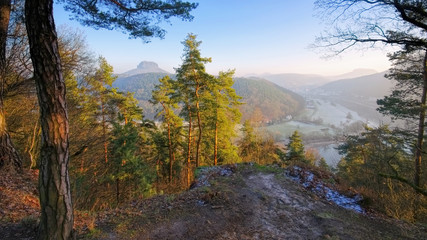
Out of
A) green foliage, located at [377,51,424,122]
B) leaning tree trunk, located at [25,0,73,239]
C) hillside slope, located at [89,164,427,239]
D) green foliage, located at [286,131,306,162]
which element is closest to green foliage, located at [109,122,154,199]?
A: hillside slope, located at [89,164,427,239]

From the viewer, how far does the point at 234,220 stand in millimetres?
4457

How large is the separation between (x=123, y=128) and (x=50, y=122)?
28.5 feet

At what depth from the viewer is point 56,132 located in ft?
8.73

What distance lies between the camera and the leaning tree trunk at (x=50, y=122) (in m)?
2.47

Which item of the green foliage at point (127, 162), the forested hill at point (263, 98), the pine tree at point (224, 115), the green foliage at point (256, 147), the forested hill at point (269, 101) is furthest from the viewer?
the forested hill at point (269, 101)

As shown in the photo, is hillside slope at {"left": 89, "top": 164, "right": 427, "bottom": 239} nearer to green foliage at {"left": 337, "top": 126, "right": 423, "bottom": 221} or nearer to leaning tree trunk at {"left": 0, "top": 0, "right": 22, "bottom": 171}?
green foliage at {"left": 337, "top": 126, "right": 423, "bottom": 221}

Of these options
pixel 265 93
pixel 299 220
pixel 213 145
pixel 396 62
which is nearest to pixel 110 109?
pixel 213 145

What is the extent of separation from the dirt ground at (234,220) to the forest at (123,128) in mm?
368

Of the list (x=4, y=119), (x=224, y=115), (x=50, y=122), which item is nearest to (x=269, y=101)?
(x=224, y=115)

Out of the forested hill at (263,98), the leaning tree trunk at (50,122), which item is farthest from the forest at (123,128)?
the forested hill at (263,98)

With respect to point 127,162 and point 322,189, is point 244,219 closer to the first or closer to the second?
point 322,189

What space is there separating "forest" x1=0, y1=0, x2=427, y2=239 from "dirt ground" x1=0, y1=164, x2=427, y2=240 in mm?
368

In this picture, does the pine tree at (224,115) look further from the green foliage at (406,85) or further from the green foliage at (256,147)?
the green foliage at (406,85)

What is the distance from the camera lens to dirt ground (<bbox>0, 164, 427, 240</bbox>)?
3.73 meters
